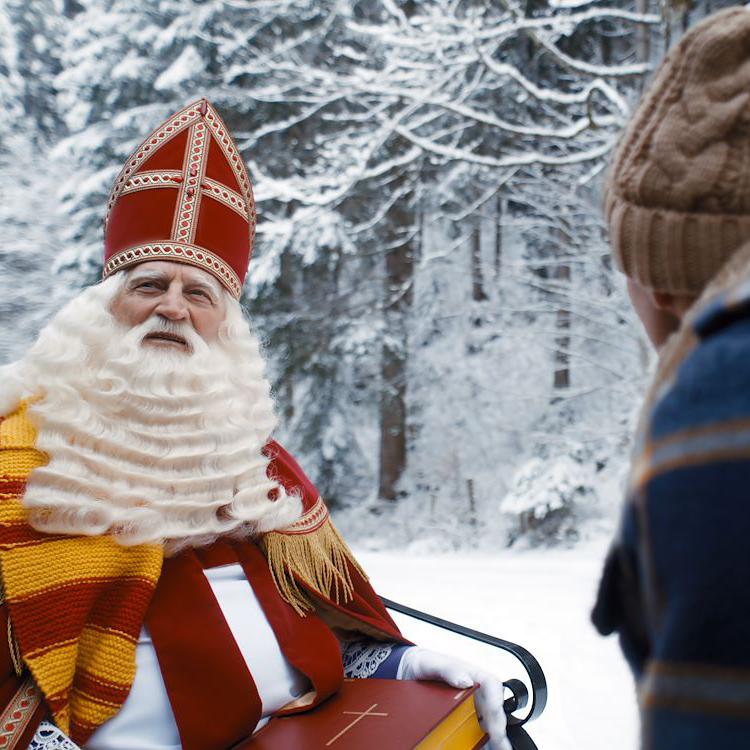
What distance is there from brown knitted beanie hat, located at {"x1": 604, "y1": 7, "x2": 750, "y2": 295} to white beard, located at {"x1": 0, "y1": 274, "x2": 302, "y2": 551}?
3.99ft

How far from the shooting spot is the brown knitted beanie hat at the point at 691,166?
772mm

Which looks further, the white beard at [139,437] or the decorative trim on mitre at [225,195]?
the decorative trim on mitre at [225,195]

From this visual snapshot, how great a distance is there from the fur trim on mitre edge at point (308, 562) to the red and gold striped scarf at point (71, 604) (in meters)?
0.36

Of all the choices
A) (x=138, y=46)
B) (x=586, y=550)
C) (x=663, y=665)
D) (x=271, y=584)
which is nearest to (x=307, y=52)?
(x=138, y=46)

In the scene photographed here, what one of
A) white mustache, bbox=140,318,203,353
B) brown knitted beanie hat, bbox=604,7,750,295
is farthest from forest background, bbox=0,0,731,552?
brown knitted beanie hat, bbox=604,7,750,295

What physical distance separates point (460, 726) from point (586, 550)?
5901mm

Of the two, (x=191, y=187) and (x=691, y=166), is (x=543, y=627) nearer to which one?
(x=191, y=187)

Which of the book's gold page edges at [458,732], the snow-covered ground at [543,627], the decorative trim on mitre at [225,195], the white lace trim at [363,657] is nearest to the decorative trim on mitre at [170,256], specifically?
the decorative trim on mitre at [225,195]

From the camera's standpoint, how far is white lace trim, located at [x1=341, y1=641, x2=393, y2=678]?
1.93 metres

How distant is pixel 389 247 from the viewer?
803 cm

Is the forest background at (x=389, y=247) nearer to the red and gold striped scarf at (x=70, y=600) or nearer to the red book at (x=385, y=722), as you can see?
the red and gold striped scarf at (x=70, y=600)

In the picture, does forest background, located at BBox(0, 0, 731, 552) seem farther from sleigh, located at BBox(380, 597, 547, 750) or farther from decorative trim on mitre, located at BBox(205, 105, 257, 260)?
sleigh, located at BBox(380, 597, 547, 750)

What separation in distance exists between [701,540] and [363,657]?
1.56 metres

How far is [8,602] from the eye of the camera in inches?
53.9
